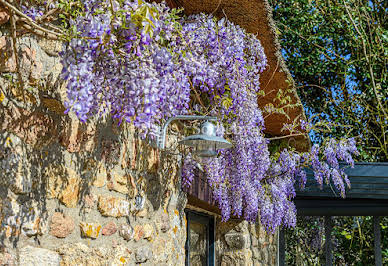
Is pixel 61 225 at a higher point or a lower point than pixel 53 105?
lower

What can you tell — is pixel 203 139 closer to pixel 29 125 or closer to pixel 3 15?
pixel 29 125

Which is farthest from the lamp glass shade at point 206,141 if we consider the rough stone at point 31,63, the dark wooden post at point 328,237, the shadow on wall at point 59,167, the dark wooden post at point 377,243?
the dark wooden post at point 377,243

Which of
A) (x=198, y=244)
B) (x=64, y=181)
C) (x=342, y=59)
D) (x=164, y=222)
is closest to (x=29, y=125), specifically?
(x=64, y=181)

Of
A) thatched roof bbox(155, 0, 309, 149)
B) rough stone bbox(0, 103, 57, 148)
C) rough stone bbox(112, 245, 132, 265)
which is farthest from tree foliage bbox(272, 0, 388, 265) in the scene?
rough stone bbox(0, 103, 57, 148)

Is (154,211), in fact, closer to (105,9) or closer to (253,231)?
(105,9)

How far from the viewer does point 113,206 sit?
5.84 ft

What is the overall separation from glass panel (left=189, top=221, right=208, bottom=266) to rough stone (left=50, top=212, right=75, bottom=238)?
1.69 metres

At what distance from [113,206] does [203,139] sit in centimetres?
43

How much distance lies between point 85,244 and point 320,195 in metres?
3.58

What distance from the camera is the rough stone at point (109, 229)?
67.7 inches

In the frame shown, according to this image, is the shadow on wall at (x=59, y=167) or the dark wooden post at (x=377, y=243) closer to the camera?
the shadow on wall at (x=59, y=167)

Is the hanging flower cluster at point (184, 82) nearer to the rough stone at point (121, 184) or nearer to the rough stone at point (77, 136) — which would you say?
the rough stone at point (77, 136)

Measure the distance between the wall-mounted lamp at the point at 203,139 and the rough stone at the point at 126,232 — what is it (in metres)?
0.34

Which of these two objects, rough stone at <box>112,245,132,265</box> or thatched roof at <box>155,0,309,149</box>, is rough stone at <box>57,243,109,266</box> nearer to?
rough stone at <box>112,245,132,265</box>
